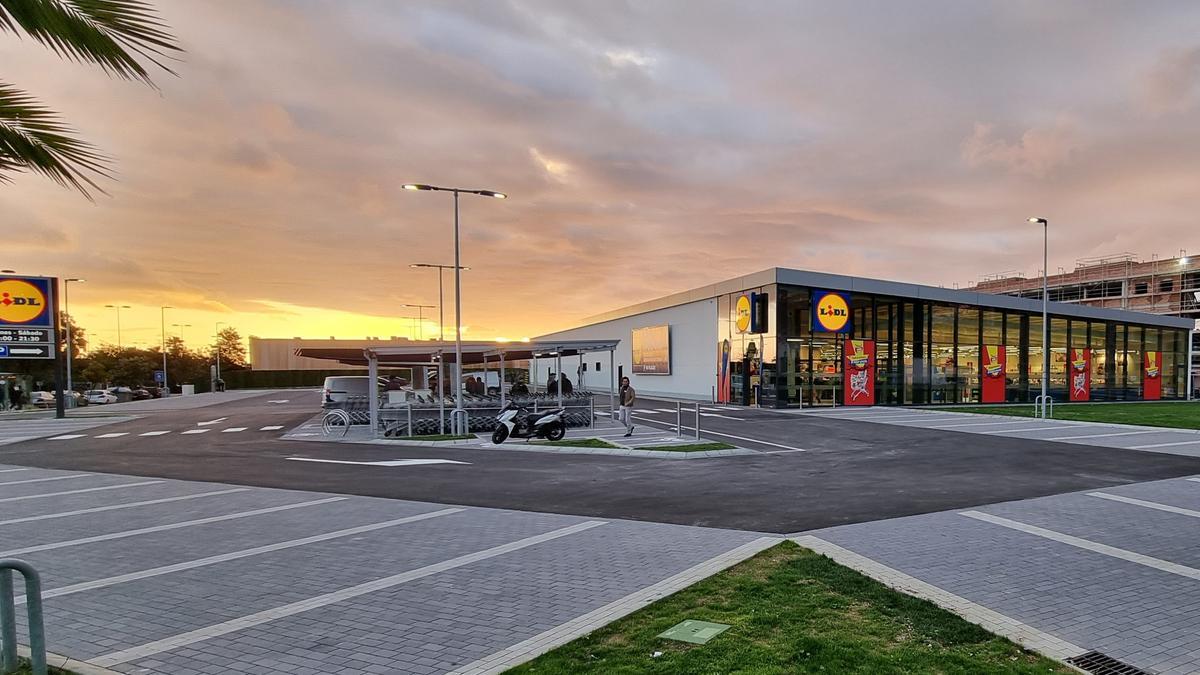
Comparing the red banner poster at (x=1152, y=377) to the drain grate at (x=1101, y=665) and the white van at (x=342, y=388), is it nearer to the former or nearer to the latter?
the white van at (x=342, y=388)

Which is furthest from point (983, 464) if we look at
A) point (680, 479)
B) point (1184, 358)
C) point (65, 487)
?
point (1184, 358)

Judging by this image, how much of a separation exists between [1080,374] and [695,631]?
49557 mm

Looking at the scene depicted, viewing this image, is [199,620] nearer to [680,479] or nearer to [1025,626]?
[1025,626]

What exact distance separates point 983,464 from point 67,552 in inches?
637

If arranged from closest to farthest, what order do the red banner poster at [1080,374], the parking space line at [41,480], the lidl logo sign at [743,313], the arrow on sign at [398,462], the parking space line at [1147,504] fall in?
the parking space line at [1147,504] < the parking space line at [41,480] < the arrow on sign at [398,462] < the lidl logo sign at [743,313] < the red banner poster at [1080,374]

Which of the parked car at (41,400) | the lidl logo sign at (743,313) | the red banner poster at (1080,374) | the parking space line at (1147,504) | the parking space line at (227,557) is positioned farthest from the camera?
the parked car at (41,400)

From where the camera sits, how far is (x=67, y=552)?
7.27m

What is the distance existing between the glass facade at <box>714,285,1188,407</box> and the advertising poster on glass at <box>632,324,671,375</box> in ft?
25.3

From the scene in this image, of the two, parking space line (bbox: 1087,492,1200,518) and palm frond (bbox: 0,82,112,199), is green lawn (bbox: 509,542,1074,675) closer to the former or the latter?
palm frond (bbox: 0,82,112,199)

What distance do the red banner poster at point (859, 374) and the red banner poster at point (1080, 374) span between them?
18.6m

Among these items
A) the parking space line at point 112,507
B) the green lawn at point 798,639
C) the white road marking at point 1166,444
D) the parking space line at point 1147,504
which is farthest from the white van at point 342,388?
the white road marking at point 1166,444

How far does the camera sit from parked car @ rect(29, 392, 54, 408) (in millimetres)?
42106

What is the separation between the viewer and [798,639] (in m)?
4.25

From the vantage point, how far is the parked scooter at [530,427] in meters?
17.7
